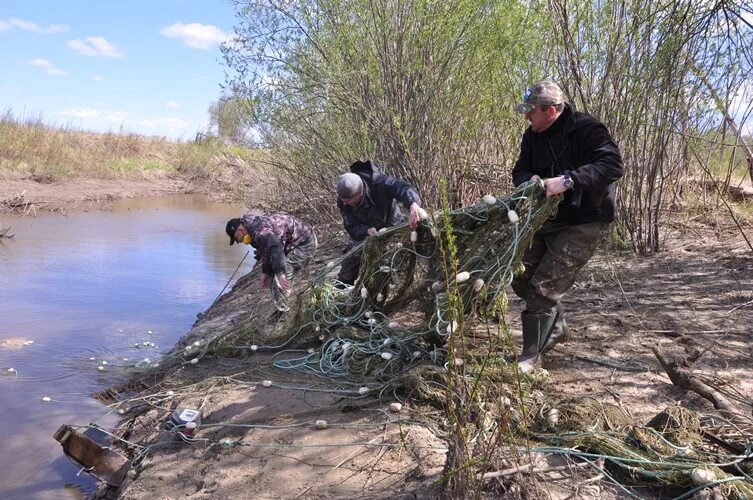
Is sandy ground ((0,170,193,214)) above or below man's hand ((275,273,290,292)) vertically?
below

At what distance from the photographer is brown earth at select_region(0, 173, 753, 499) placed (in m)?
2.88

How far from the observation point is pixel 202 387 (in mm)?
4418

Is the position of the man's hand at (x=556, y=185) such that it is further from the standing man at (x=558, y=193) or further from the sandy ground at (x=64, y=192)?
the sandy ground at (x=64, y=192)

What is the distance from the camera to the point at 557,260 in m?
3.67

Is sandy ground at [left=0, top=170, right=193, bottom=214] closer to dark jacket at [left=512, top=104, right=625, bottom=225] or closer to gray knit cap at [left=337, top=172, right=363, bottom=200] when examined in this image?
gray knit cap at [left=337, top=172, right=363, bottom=200]

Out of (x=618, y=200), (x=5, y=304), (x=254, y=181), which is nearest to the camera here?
(x=618, y=200)

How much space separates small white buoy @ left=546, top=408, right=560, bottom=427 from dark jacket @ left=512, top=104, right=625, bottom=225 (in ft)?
3.83

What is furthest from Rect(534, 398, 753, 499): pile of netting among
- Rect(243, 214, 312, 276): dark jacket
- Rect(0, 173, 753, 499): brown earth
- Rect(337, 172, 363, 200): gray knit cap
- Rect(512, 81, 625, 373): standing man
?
Rect(243, 214, 312, 276): dark jacket

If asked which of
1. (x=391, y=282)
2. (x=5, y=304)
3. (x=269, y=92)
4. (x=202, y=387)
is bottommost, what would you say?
(x=5, y=304)

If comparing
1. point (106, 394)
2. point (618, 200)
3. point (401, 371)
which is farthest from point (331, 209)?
point (401, 371)

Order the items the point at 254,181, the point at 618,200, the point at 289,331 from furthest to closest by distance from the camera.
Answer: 1. the point at 254,181
2. the point at 618,200
3. the point at 289,331

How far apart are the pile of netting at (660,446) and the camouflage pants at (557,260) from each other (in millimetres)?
813

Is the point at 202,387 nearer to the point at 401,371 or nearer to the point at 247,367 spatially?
the point at 247,367

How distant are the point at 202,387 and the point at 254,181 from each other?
41.2 ft
